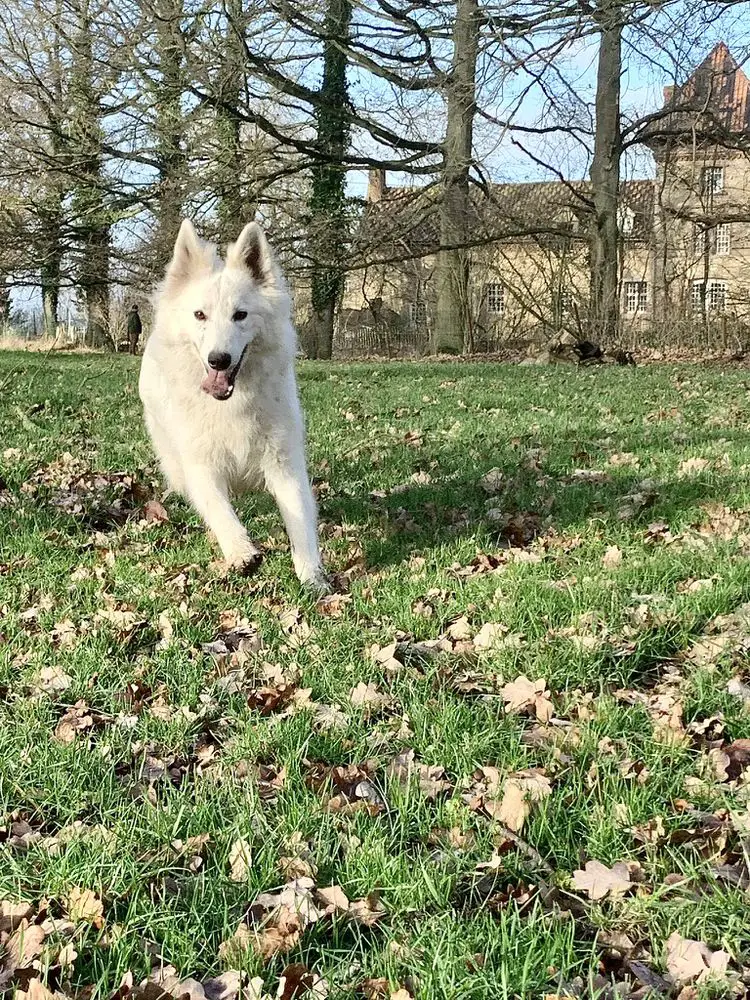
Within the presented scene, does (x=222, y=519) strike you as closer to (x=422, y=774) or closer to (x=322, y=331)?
(x=422, y=774)

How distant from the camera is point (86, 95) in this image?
20.7m

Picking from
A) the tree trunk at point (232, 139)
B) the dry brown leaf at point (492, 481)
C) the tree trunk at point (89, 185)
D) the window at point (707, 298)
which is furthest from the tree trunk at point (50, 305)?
the dry brown leaf at point (492, 481)

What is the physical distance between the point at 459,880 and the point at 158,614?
88.5 inches

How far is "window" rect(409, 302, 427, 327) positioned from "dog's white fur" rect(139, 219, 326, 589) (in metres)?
32.6

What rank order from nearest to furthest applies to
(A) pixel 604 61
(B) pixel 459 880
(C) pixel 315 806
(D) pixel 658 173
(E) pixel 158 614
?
(B) pixel 459 880 < (C) pixel 315 806 < (E) pixel 158 614 < (A) pixel 604 61 < (D) pixel 658 173

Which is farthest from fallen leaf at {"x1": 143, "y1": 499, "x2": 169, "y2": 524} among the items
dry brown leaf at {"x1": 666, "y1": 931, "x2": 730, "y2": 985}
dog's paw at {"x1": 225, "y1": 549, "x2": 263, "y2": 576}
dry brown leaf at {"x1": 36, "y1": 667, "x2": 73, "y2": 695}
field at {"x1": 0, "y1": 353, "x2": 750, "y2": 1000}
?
dry brown leaf at {"x1": 666, "y1": 931, "x2": 730, "y2": 985}

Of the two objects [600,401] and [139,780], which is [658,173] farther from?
[139,780]

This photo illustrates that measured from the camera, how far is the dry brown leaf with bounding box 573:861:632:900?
203cm

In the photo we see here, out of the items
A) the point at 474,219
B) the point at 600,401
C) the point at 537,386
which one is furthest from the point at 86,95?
the point at 600,401

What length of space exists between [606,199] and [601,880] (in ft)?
70.4

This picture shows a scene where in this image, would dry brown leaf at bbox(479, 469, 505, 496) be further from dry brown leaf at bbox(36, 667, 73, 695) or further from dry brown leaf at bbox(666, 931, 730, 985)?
dry brown leaf at bbox(666, 931, 730, 985)

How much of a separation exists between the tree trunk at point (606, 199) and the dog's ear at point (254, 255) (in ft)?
57.6

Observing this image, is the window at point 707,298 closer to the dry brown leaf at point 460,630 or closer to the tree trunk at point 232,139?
the tree trunk at point 232,139

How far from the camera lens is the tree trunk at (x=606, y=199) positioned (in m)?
20.4
